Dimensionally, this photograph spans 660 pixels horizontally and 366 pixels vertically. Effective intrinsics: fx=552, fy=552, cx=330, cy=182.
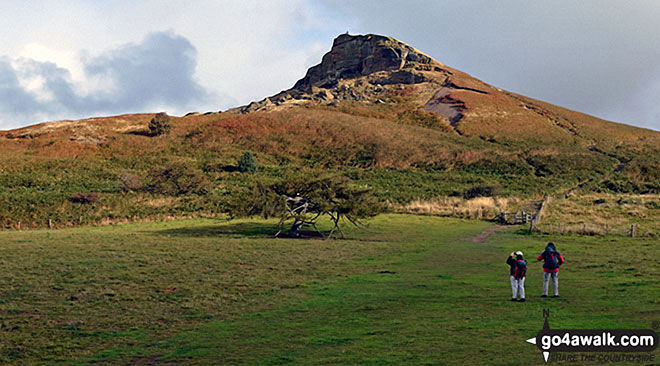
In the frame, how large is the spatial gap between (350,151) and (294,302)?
300ft

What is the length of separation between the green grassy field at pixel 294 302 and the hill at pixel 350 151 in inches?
993

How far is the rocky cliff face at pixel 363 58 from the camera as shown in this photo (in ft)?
560

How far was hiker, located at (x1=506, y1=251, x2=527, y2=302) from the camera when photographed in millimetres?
15523

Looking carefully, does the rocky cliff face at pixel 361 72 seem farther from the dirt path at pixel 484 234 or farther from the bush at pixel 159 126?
the dirt path at pixel 484 234

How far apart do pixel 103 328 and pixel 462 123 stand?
12068cm

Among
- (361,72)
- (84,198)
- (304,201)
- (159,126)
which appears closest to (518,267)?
(304,201)

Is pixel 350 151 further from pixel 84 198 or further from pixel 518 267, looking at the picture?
pixel 518 267

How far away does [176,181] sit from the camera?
2746 inches

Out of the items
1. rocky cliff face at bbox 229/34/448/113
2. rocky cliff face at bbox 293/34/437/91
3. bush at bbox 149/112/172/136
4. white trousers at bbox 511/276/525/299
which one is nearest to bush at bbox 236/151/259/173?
bush at bbox 149/112/172/136

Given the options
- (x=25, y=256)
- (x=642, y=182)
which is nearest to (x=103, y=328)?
(x=25, y=256)

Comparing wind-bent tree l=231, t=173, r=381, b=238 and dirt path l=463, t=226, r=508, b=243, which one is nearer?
dirt path l=463, t=226, r=508, b=243

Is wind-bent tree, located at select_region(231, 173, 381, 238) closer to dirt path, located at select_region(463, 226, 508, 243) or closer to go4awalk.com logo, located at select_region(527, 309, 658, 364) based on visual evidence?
dirt path, located at select_region(463, 226, 508, 243)

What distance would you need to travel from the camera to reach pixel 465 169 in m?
96.0

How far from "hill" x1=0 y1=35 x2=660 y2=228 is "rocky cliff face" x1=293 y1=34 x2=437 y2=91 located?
261 cm
